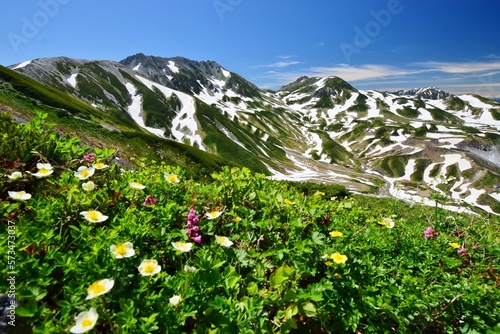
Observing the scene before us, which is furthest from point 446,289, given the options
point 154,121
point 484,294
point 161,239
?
point 154,121

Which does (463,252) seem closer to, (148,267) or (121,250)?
(148,267)

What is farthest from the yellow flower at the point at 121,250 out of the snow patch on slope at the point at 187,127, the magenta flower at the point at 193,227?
the snow patch on slope at the point at 187,127

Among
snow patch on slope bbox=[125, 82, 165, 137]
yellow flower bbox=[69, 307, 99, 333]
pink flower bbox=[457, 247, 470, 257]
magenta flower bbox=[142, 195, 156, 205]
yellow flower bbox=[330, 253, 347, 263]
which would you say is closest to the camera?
yellow flower bbox=[69, 307, 99, 333]

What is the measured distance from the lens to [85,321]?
77.1 inches

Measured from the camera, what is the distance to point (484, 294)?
3201 millimetres

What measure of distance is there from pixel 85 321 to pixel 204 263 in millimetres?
1061

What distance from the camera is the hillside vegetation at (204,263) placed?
2348 mm

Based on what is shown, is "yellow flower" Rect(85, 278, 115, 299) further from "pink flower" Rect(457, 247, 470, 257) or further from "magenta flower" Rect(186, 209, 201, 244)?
"pink flower" Rect(457, 247, 470, 257)

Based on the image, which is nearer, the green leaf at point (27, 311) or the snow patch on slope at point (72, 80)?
the green leaf at point (27, 311)

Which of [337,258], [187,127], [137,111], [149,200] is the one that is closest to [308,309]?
[337,258]

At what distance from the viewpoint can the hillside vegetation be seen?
92.4 inches

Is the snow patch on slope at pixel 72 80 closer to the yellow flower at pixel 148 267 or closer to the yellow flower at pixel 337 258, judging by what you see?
the yellow flower at pixel 148 267

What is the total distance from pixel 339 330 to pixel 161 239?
216 centimetres

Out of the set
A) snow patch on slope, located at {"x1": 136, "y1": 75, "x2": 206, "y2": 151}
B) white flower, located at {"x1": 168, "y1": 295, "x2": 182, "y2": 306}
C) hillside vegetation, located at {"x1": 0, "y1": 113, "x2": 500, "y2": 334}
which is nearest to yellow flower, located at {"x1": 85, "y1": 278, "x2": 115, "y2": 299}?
hillside vegetation, located at {"x1": 0, "y1": 113, "x2": 500, "y2": 334}
